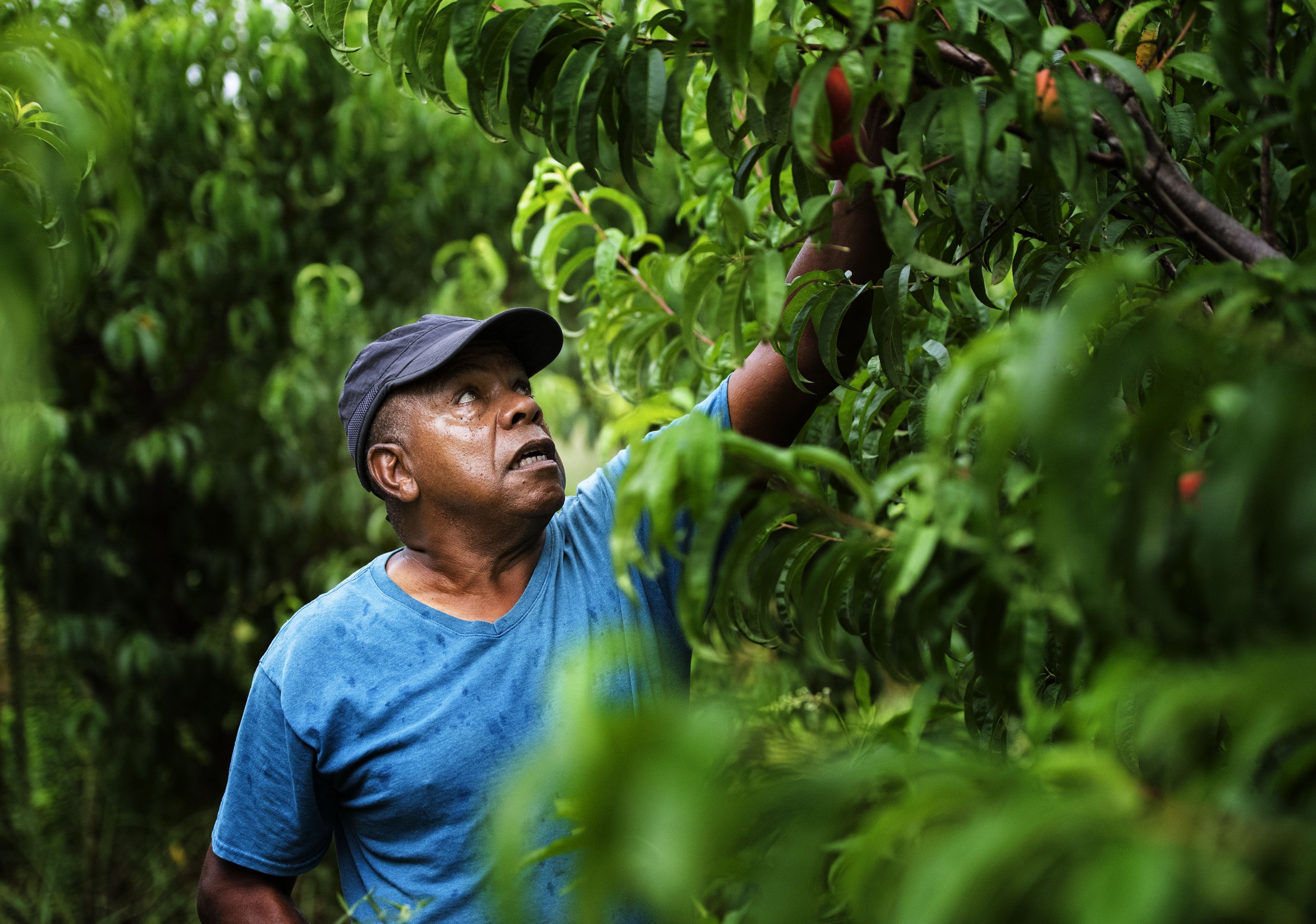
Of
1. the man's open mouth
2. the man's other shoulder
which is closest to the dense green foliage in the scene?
the man's open mouth

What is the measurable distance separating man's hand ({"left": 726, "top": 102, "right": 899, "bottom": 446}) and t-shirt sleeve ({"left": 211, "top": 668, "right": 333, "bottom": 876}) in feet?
2.31

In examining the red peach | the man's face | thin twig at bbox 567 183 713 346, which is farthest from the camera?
thin twig at bbox 567 183 713 346

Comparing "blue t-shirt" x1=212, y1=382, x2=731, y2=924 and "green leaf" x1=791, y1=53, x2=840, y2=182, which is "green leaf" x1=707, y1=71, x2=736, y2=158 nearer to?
"green leaf" x1=791, y1=53, x2=840, y2=182

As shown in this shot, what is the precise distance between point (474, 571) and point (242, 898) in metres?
0.51

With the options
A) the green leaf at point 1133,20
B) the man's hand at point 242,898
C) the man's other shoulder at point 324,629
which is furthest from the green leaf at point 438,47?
the man's hand at point 242,898

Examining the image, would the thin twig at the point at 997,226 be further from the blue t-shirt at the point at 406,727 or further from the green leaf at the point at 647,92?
the blue t-shirt at the point at 406,727

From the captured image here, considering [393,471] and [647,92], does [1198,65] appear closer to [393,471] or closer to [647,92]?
[647,92]

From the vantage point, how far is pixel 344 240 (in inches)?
141

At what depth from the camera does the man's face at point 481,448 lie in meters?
1.47

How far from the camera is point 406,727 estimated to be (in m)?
1.34

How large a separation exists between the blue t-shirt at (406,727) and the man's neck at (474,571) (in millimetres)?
45

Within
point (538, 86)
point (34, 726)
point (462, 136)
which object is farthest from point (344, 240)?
point (538, 86)

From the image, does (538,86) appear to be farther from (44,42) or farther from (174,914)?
Answer: (174,914)

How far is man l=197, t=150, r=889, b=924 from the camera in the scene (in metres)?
1.32
